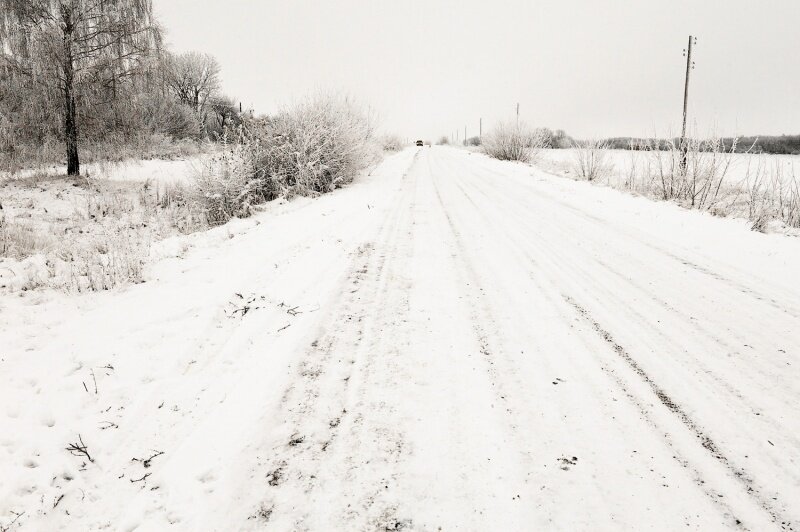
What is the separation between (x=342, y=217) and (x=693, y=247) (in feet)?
19.6

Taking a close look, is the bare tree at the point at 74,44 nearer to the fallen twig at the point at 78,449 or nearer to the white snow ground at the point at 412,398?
the white snow ground at the point at 412,398

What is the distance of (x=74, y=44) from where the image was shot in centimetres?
1269

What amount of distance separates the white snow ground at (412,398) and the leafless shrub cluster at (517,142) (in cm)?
2315

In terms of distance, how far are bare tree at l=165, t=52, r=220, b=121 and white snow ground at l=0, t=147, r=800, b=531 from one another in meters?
45.2

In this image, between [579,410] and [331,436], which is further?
[579,410]

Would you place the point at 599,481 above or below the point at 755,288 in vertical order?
below

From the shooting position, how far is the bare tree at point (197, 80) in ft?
142

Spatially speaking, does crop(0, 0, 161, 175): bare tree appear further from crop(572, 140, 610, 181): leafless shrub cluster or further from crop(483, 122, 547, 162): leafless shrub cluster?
crop(483, 122, 547, 162): leafless shrub cluster

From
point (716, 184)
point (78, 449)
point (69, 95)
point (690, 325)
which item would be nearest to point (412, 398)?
point (78, 449)

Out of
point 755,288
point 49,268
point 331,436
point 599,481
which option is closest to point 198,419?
point 331,436

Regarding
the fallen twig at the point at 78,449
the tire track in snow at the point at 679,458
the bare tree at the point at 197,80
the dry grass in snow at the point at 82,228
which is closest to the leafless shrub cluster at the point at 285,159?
the dry grass in snow at the point at 82,228

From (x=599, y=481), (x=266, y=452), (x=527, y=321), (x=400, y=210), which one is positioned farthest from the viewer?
(x=400, y=210)

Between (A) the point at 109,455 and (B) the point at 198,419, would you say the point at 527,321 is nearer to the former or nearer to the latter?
(B) the point at 198,419

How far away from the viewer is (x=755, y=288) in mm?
4406
